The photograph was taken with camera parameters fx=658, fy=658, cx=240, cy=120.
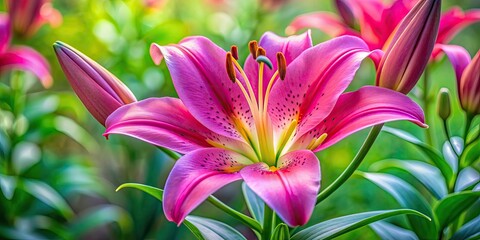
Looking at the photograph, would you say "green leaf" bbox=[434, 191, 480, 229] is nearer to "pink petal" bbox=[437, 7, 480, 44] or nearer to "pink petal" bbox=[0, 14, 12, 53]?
"pink petal" bbox=[437, 7, 480, 44]

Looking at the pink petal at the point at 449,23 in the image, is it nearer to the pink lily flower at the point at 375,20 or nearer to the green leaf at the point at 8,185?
the pink lily flower at the point at 375,20

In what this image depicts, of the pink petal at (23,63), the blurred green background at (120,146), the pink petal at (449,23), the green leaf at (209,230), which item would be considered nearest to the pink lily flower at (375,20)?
the pink petal at (449,23)

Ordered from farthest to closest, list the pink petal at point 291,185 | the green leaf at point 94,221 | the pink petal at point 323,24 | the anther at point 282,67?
the green leaf at point 94,221 < the pink petal at point 323,24 < the anther at point 282,67 < the pink petal at point 291,185

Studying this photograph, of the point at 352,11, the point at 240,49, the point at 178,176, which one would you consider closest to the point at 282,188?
the point at 178,176

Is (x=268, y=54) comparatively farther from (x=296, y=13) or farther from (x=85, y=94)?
(x=296, y=13)

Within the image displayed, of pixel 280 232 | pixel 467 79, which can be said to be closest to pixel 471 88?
pixel 467 79

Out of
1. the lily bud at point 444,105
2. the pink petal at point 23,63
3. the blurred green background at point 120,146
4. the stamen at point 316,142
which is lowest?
the blurred green background at point 120,146

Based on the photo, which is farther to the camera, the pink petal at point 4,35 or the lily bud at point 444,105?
the pink petal at point 4,35
